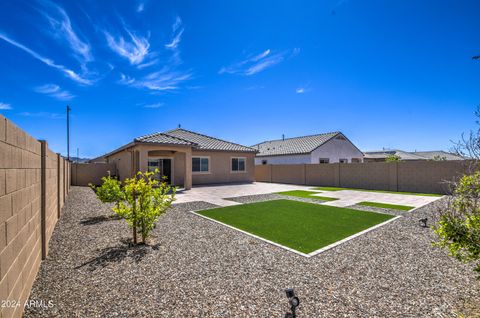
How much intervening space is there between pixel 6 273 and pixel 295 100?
1953 centimetres

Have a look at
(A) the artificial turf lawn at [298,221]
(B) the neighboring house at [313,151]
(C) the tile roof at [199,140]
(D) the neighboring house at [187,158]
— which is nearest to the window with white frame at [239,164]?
(D) the neighboring house at [187,158]

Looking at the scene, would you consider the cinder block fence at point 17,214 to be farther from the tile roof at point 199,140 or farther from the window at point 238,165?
the window at point 238,165

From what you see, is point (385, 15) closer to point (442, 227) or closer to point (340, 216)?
point (340, 216)

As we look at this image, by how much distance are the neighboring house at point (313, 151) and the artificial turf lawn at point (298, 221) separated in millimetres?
15043

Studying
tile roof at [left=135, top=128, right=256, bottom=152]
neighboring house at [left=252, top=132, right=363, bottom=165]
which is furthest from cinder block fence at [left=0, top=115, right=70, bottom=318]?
neighboring house at [left=252, top=132, right=363, bottom=165]

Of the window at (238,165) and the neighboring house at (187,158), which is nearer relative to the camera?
the neighboring house at (187,158)

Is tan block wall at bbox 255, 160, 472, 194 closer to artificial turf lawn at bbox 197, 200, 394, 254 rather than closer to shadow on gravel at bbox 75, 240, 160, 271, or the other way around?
artificial turf lawn at bbox 197, 200, 394, 254

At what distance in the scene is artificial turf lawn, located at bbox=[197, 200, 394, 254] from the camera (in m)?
5.86

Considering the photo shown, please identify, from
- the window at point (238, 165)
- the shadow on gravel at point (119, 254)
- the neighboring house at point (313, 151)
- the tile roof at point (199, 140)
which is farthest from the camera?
the neighboring house at point (313, 151)

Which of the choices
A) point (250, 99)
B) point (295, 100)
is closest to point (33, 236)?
point (250, 99)

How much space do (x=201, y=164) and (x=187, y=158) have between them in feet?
10.7

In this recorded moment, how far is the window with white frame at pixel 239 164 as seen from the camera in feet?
69.8

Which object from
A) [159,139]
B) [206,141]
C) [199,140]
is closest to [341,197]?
[159,139]

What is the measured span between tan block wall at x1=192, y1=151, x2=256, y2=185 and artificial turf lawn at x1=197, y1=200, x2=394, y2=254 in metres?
9.31
